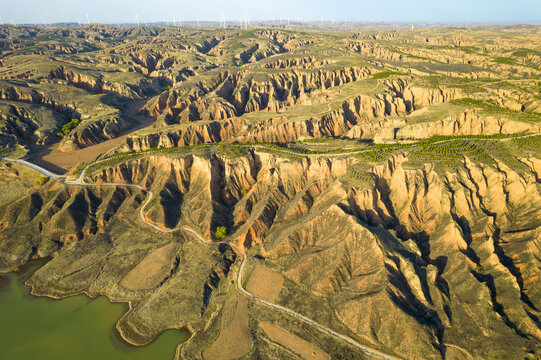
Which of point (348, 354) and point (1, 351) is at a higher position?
point (348, 354)

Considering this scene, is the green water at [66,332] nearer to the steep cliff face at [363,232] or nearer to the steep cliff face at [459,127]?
the steep cliff face at [363,232]

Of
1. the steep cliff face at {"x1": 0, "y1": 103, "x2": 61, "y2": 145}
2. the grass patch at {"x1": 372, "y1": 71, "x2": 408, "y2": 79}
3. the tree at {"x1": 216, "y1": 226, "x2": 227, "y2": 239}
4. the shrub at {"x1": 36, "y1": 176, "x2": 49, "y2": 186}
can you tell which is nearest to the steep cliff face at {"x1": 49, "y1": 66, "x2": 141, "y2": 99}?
the steep cliff face at {"x1": 0, "y1": 103, "x2": 61, "y2": 145}

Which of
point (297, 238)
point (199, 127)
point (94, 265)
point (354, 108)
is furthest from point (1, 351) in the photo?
point (354, 108)

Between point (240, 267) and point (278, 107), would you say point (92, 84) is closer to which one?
point (278, 107)

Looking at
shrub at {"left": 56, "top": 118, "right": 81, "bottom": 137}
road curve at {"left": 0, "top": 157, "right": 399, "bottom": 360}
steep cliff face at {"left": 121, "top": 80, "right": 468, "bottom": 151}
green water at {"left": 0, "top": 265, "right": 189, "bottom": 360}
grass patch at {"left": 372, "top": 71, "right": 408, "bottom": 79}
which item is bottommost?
green water at {"left": 0, "top": 265, "right": 189, "bottom": 360}

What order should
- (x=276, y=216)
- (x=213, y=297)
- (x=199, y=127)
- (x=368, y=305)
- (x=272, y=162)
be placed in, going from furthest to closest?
1. (x=199, y=127)
2. (x=272, y=162)
3. (x=276, y=216)
4. (x=213, y=297)
5. (x=368, y=305)

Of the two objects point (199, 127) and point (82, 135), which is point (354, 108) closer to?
point (199, 127)

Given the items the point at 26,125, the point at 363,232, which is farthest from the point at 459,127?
the point at 26,125

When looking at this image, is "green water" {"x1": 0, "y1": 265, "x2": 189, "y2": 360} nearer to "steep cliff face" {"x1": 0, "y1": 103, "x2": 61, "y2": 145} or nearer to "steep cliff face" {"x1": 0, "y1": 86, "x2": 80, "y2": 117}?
"steep cliff face" {"x1": 0, "y1": 103, "x2": 61, "y2": 145}
